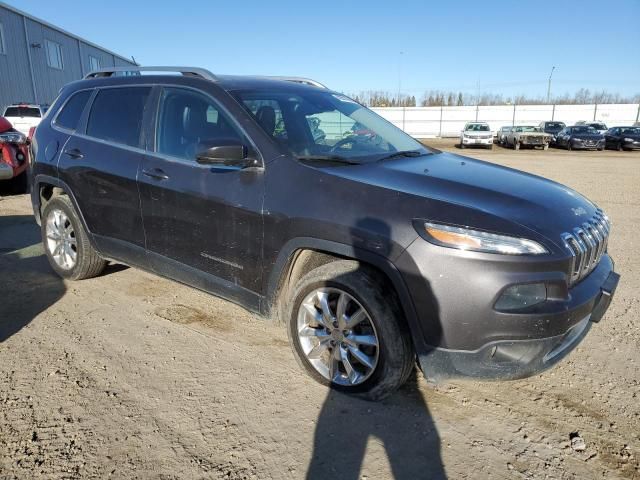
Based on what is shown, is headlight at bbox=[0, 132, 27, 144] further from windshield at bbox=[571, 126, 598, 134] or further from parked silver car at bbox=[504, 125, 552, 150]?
windshield at bbox=[571, 126, 598, 134]

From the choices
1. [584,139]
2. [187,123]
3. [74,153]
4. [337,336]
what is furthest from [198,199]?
[584,139]

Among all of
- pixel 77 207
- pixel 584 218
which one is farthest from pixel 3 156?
pixel 584 218

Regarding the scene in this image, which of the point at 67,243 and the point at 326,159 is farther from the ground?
the point at 326,159

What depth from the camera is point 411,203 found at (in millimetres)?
2537

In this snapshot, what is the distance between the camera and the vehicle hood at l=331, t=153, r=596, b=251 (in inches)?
96.4

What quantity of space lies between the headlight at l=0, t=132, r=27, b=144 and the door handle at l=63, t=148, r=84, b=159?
5.07 m

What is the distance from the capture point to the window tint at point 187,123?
3.32 meters

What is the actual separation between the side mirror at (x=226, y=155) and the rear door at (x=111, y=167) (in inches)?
37.8

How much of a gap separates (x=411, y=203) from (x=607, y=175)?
14327 millimetres

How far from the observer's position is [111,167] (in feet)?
12.6

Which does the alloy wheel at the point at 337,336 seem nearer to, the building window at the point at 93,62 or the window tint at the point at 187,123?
the window tint at the point at 187,123

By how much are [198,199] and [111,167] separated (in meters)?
1.08

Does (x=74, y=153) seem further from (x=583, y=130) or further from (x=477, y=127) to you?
(x=583, y=130)

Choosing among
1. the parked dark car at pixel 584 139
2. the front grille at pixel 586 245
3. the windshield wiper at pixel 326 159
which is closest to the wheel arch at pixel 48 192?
the windshield wiper at pixel 326 159
